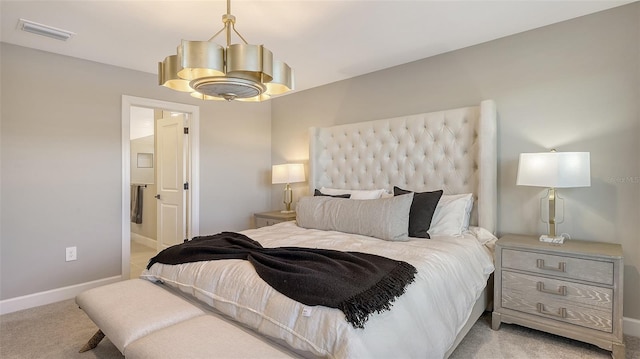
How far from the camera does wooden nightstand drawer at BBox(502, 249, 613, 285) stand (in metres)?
2.01

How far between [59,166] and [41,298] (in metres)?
1.22

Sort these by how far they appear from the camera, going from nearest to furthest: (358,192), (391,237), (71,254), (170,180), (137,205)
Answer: (391,237)
(71,254)
(358,192)
(170,180)
(137,205)

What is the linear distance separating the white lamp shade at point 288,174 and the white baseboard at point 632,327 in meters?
3.15

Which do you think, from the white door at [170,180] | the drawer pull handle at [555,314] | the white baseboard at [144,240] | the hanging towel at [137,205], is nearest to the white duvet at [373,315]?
the drawer pull handle at [555,314]

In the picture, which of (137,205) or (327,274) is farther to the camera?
(137,205)

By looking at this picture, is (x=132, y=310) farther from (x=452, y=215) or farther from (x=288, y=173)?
(x=288, y=173)

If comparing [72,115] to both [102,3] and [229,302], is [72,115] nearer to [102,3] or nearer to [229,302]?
[102,3]

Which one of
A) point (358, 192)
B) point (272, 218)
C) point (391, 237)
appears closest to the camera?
point (391, 237)

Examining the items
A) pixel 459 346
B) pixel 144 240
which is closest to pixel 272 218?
pixel 459 346

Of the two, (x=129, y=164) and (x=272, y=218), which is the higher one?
(x=129, y=164)

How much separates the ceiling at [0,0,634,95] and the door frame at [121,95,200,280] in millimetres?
497

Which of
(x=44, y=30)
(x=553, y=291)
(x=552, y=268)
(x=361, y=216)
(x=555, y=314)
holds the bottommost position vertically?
(x=555, y=314)

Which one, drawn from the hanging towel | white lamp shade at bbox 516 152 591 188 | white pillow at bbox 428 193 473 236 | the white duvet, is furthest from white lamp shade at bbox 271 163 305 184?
the hanging towel

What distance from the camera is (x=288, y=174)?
3.98 meters
